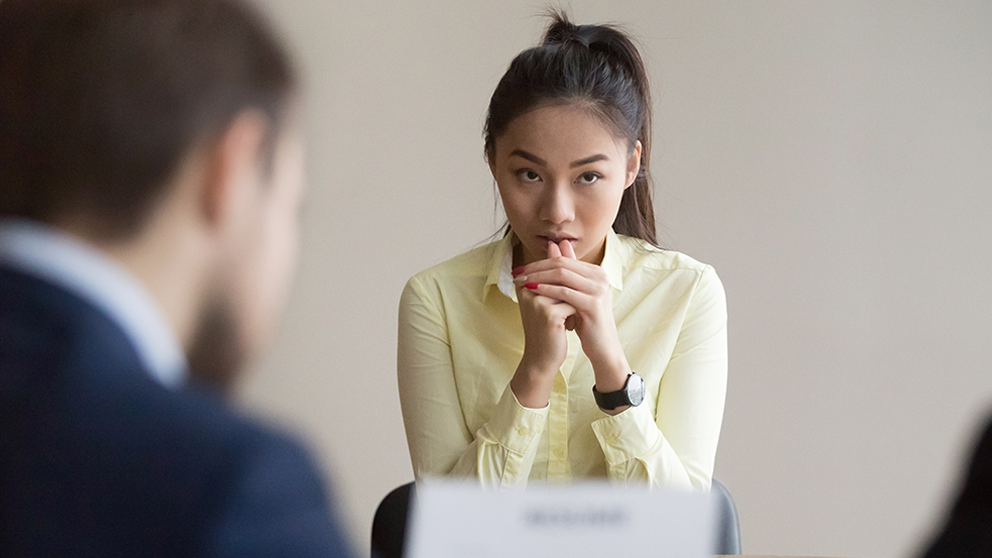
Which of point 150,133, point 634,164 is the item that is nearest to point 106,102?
point 150,133

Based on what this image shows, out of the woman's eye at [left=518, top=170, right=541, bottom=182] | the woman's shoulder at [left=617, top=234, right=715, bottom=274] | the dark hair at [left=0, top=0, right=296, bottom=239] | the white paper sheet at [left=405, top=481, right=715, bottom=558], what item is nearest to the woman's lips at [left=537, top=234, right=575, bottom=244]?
the woman's eye at [left=518, top=170, right=541, bottom=182]

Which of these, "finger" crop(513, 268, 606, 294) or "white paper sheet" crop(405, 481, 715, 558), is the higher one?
"finger" crop(513, 268, 606, 294)

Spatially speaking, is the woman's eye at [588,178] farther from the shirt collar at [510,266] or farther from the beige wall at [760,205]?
the beige wall at [760,205]

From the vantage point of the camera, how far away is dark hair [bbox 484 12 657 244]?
1.67 metres

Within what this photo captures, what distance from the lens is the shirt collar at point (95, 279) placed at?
0.53 meters

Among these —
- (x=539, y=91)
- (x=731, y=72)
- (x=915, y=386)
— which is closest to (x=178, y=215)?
(x=539, y=91)

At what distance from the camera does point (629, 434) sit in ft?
5.01

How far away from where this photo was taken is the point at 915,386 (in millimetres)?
2854

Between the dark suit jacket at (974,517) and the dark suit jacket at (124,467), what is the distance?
0.38 meters

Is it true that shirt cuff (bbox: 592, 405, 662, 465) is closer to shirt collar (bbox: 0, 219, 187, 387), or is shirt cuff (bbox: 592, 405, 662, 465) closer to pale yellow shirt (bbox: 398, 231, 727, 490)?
pale yellow shirt (bbox: 398, 231, 727, 490)

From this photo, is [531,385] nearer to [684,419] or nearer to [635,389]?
[635,389]

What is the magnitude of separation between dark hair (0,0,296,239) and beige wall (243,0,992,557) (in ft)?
7.33

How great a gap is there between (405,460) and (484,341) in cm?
122

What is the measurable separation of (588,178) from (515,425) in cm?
47
